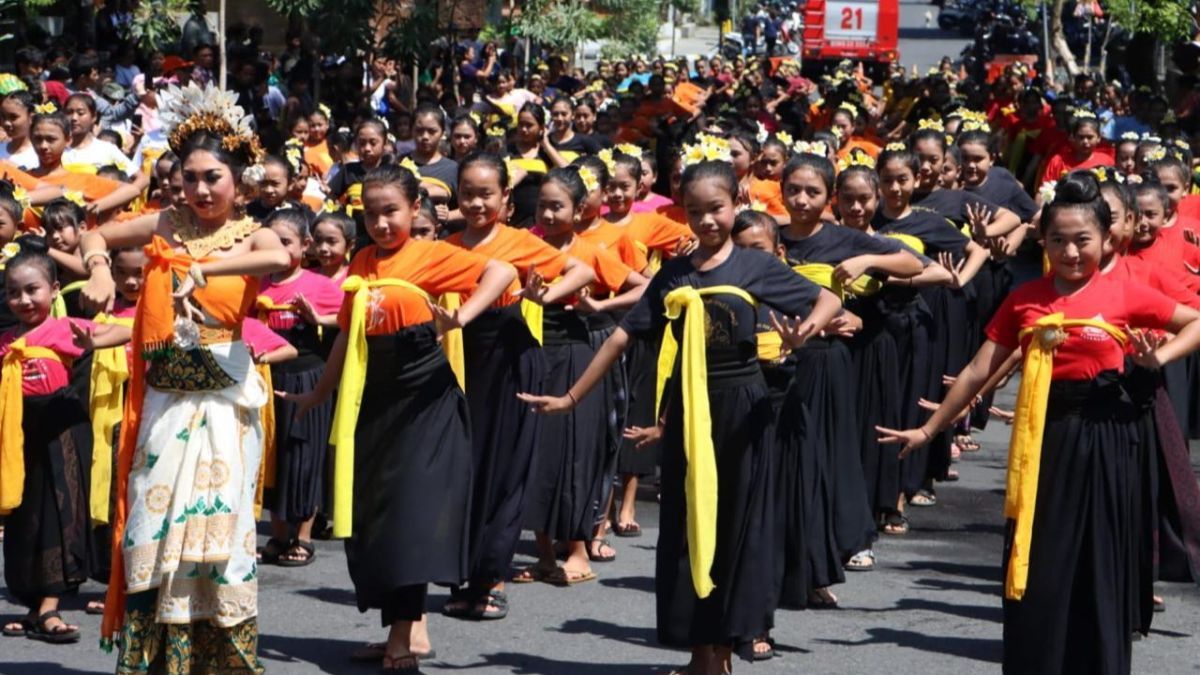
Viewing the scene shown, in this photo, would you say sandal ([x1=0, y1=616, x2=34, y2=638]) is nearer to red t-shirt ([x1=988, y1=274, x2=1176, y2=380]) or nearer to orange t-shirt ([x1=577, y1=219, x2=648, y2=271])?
orange t-shirt ([x1=577, y1=219, x2=648, y2=271])

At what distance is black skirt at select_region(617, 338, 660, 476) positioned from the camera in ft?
37.4

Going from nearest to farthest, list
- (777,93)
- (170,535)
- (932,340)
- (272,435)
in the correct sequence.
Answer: (170,535) → (272,435) → (932,340) → (777,93)

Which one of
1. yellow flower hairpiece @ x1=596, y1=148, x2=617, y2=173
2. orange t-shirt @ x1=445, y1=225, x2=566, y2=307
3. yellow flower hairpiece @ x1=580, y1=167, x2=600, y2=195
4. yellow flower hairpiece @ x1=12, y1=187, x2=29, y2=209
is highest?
yellow flower hairpiece @ x1=596, y1=148, x2=617, y2=173

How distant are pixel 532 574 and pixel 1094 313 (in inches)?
140

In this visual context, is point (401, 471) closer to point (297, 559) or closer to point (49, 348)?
point (49, 348)

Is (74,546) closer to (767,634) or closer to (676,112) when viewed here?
(767,634)

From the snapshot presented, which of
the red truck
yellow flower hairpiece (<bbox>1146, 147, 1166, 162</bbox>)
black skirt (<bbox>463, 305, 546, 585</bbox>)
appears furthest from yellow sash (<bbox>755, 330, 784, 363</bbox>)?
the red truck

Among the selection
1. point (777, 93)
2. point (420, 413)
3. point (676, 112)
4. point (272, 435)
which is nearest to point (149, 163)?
point (272, 435)

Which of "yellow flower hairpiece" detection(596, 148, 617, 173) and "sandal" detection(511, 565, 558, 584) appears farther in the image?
"yellow flower hairpiece" detection(596, 148, 617, 173)

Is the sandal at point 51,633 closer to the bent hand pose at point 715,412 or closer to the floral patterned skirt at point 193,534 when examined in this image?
the floral patterned skirt at point 193,534

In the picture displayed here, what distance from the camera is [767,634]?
8.52 m

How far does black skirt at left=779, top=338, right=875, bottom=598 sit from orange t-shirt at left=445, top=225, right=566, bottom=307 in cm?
112

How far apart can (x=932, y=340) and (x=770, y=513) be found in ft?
14.2

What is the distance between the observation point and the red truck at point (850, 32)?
48.9 meters
